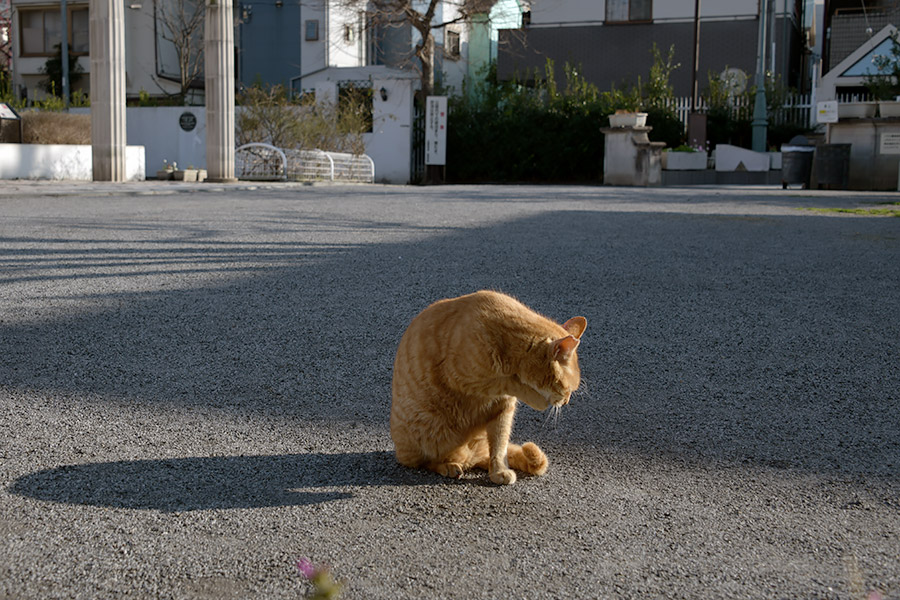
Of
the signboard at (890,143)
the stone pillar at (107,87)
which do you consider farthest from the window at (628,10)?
the stone pillar at (107,87)

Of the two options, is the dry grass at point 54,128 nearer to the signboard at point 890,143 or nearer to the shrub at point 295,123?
the shrub at point 295,123

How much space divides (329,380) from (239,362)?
1.39 ft

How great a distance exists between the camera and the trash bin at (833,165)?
16969 mm

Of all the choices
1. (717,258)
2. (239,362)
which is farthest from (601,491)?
(717,258)

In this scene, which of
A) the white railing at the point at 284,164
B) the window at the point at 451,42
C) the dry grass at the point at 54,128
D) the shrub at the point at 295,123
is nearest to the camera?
the dry grass at the point at 54,128

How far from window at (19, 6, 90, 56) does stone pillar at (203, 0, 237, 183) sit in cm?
1599

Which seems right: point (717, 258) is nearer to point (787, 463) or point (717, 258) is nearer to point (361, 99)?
point (787, 463)

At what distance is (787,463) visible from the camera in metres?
2.27

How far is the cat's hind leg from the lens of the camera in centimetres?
215

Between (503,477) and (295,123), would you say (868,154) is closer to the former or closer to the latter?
(295,123)

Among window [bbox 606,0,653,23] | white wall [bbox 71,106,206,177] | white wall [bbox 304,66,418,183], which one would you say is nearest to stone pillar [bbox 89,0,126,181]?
white wall [bbox 71,106,206,177]

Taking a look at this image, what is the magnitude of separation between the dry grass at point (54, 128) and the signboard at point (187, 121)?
3.33 meters

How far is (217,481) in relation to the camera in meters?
2.05

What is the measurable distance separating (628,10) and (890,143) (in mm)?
14788
